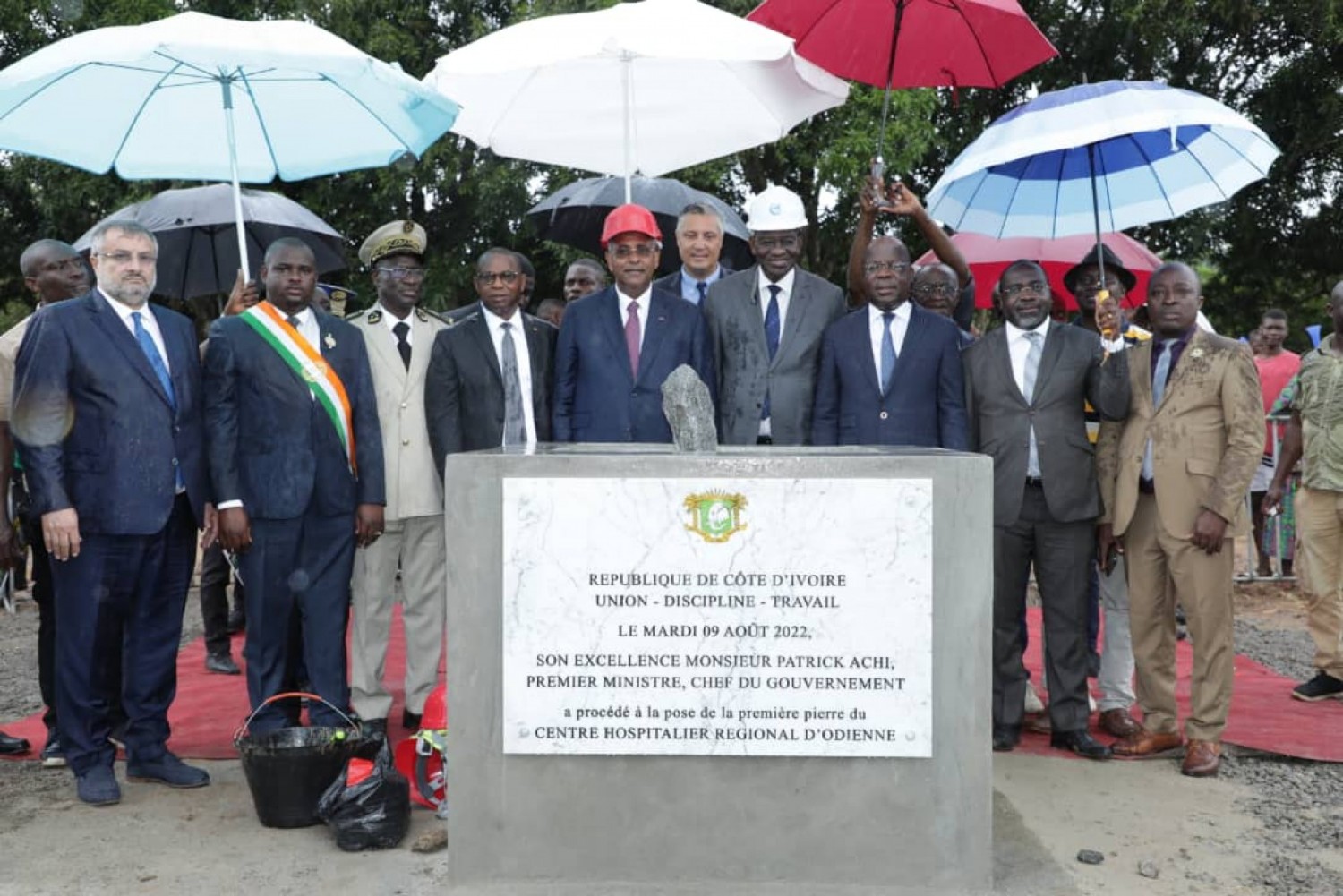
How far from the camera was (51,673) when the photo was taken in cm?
547

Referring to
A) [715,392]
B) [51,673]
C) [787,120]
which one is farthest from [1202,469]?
[51,673]

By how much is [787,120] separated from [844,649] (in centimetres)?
345

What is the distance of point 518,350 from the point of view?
17.9 ft

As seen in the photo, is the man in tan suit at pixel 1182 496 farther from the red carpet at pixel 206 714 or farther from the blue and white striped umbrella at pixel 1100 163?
the red carpet at pixel 206 714

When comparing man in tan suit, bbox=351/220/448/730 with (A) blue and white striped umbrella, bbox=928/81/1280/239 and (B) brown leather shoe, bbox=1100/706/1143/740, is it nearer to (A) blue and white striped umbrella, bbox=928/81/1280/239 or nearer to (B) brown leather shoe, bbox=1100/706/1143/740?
(A) blue and white striped umbrella, bbox=928/81/1280/239

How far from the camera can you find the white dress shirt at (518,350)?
540 cm

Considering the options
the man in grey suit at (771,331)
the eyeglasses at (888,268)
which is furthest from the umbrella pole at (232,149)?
the eyeglasses at (888,268)

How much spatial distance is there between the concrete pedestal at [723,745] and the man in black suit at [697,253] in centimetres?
220

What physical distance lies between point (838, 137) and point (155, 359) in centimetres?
847

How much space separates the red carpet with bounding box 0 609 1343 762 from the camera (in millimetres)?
5484

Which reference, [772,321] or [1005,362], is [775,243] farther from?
[1005,362]

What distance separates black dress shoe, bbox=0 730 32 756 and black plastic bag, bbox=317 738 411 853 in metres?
1.96

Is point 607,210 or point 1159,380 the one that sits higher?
point 607,210

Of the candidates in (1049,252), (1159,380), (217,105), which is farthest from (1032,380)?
(217,105)
